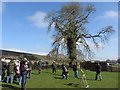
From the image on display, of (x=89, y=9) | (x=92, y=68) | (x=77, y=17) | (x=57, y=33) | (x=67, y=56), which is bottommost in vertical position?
(x=92, y=68)

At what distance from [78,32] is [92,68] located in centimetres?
832

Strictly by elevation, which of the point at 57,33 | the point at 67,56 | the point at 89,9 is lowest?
the point at 67,56

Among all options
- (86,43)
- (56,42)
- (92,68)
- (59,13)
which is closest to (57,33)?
(56,42)

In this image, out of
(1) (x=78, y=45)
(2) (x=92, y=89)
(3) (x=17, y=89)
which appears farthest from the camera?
(1) (x=78, y=45)

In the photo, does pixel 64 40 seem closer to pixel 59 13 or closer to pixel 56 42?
pixel 56 42

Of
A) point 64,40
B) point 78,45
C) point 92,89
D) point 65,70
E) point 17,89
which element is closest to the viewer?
point 17,89

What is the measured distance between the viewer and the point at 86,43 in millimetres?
27531

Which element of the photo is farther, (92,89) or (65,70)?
(65,70)

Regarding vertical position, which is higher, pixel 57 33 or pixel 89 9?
pixel 89 9

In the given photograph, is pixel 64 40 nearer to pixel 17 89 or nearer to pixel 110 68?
pixel 110 68

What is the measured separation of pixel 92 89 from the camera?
394 inches

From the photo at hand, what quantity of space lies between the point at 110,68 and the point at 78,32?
9548 mm

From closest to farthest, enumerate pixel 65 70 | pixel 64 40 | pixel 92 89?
pixel 92 89, pixel 65 70, pixel 64 40

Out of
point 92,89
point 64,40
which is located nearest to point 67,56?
point 64,40
